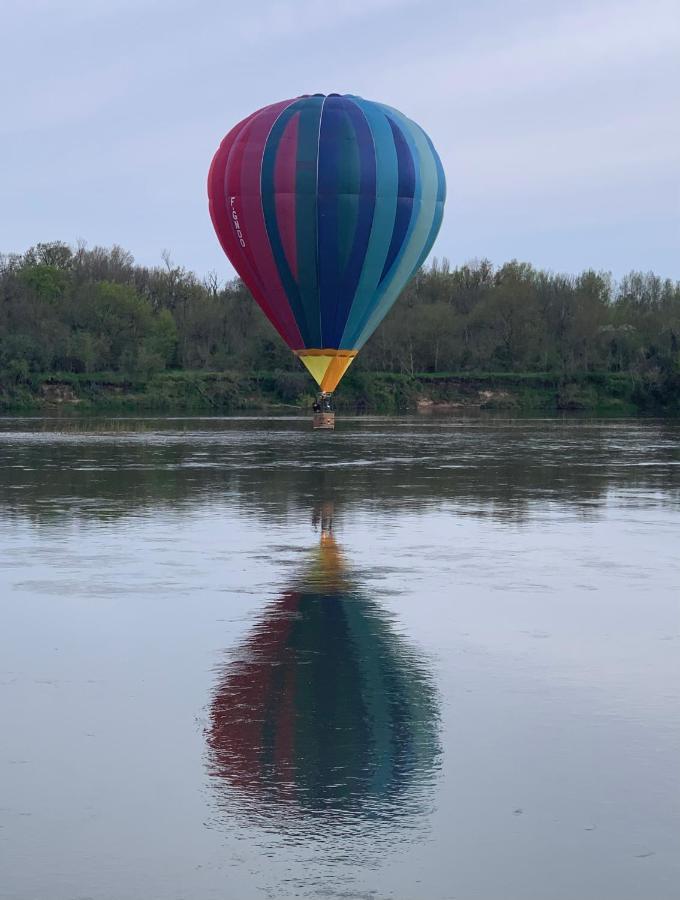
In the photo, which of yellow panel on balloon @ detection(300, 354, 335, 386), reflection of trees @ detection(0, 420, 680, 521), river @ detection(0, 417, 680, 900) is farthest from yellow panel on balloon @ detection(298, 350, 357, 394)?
river @ detection(0, 417, 680, 900)

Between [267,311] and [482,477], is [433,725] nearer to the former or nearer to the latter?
[482,477]

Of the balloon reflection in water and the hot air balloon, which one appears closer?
the balloon reflection in water

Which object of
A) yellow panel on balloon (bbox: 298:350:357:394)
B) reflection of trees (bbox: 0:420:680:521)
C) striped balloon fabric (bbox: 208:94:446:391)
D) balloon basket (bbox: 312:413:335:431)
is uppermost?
striped balloon fabric (bbox: 208:94:446:391)

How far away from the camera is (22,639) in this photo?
15.7 meters

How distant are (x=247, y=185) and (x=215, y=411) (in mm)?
60059

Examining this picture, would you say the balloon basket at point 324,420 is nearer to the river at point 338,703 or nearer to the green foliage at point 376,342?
the river at point 338,703

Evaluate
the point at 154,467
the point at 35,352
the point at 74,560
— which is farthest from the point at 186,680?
the point at 35,352

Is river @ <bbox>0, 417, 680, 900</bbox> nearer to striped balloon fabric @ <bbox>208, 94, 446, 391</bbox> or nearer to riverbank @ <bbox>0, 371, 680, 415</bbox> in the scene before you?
striped balloon fabric @ <bbox>208, 94, 446, 391</bbox>

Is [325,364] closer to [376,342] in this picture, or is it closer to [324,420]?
[324,420]

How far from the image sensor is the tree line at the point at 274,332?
111444mm

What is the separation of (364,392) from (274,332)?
8.69 meters

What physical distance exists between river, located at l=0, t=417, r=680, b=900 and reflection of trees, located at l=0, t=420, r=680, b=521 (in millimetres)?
1735

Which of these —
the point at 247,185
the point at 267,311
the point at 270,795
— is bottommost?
the point at 270,795

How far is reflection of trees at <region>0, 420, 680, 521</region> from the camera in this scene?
30.5 m
